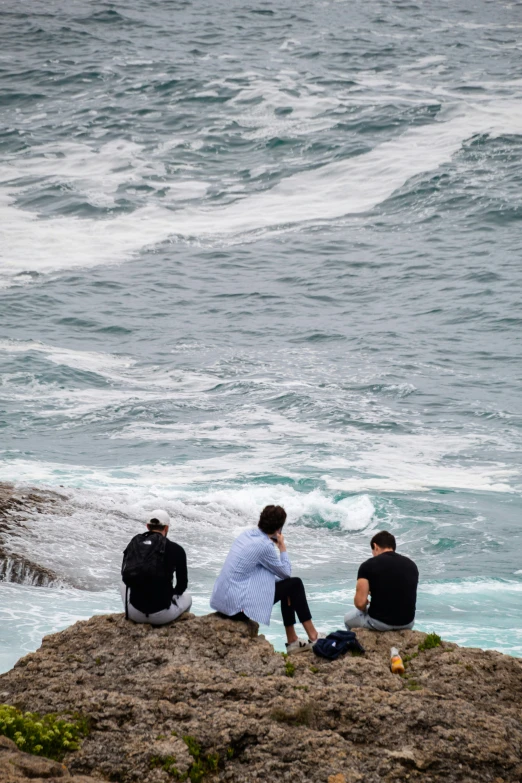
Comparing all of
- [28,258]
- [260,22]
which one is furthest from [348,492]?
[260,22]

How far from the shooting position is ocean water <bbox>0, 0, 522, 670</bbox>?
13.7 m

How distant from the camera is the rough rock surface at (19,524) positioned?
11.0 metres

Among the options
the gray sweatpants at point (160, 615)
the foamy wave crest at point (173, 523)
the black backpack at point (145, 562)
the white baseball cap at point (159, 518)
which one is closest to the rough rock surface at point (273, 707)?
the gray sweatpants at point (160, 615)

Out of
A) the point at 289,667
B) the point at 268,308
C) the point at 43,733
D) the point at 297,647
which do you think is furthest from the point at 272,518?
the point at 268,308

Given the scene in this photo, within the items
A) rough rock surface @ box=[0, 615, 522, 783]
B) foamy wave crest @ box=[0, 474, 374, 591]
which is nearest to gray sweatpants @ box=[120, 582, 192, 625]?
rough rock surface @ box=[0, 615, 522, 783]

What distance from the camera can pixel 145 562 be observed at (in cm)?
681

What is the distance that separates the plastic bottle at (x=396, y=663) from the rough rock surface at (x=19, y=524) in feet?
19.5

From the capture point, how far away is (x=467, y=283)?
106 feet

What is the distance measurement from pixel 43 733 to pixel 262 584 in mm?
2322

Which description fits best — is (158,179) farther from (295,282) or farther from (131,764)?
(131,764)

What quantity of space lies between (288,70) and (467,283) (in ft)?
119

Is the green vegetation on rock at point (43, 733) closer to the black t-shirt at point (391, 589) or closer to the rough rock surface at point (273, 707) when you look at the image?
the rough rock surface at point (273, 707)

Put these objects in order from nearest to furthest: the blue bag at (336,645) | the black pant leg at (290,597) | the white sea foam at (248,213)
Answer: the blue bag at (336,645) → the black pant leg at (290,597) → the white sea foam at (248,213)

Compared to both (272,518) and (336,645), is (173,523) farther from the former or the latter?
(336,645)
